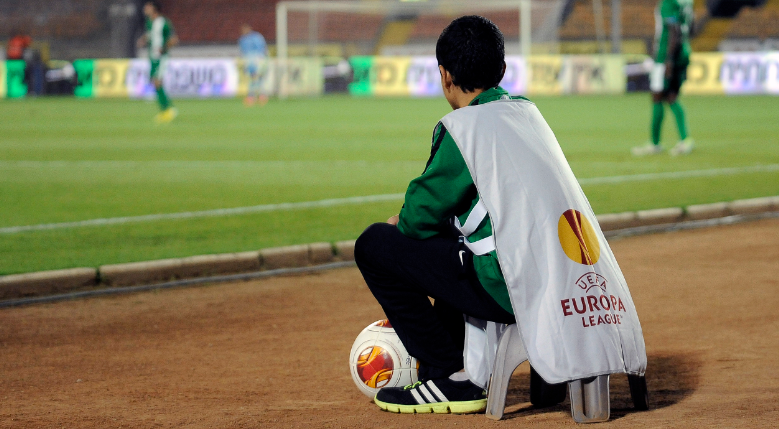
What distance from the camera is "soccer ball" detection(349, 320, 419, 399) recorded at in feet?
14.5

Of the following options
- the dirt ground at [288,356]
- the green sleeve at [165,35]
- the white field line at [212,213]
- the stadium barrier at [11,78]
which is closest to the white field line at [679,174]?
the white field line at [212,213]

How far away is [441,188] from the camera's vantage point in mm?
3893

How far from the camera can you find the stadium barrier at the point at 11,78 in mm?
38438

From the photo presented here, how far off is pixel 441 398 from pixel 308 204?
6.17 meters

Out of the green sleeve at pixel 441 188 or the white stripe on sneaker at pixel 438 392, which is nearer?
the green sleeve at pixel 441 188

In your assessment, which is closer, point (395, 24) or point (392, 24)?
point (395, 24)

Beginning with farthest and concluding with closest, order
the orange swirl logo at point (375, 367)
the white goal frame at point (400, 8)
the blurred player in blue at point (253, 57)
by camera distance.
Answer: the white goal frame at point (400, 8) < the blurred player in blue at point (253, 57) < the orange swirl logo at point (375, 367)

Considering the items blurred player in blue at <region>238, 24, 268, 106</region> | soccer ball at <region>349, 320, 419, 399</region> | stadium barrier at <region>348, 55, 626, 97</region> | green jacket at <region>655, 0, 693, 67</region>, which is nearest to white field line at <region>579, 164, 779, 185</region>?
green jacket at <region>655, 0, 693, 67</region>

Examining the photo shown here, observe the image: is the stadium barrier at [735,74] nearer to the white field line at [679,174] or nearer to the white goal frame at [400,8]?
the white goal frame at [400,8]

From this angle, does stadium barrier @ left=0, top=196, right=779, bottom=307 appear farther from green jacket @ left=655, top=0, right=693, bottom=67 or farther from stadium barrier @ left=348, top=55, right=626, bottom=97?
stadium barrier @ left=348, top=55, right=626, bottom=97

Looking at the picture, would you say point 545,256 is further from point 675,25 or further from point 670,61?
point 675,25

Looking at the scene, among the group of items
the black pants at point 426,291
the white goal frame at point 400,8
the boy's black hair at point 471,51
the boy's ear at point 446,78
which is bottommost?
the black pants at point 426,291

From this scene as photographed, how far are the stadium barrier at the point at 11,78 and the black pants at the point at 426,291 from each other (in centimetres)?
3693

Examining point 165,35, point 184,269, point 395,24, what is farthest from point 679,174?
point 395,24
